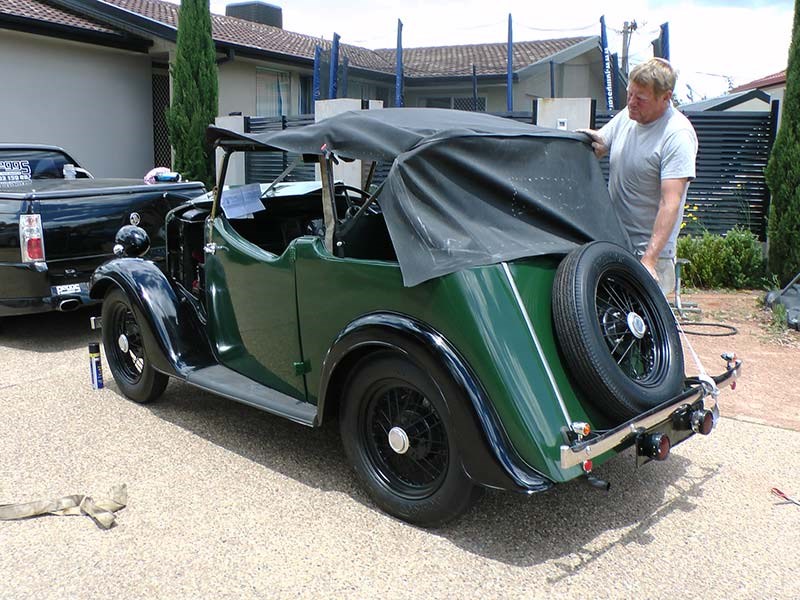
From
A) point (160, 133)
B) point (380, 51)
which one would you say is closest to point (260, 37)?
point (160, 133)

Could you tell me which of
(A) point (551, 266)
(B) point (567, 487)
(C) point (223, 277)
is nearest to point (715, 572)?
(B) point (567, 487)

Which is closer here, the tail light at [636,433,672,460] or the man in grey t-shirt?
the tail light at [636,433,672,460]

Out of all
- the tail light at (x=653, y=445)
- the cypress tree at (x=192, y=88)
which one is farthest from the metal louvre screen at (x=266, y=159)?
the tail light at (x=653, y=445)

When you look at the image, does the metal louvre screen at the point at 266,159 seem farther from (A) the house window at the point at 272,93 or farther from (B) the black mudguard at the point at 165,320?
(B) the black mudguard at the point at 165,320

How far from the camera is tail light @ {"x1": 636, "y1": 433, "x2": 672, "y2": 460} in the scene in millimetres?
3117

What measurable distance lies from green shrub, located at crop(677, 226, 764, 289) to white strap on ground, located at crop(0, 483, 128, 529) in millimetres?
7417

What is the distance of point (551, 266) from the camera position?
351 cm

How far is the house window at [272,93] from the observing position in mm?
18016

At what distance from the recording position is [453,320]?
316 cm

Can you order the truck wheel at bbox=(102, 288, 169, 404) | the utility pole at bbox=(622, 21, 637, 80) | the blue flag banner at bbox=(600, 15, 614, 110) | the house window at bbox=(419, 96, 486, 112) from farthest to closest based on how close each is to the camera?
the utility pole at bbox=(622, 21, 637, 80), the house window at bbox=(419, 96, 486, 112), the blue flag banner at bbox=(600, 15, 614, 110), the truck wheel at bbox=(102, 288, 169, 404)

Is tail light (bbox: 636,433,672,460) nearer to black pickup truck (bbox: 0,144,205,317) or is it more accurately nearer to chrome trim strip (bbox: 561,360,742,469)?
chrome trim strip (bbox: 561,360,742,469)

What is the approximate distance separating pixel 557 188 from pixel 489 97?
18864 mm

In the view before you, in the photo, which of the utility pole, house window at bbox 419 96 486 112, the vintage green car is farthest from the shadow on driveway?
the utility pole

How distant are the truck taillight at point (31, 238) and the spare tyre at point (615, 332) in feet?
14.6
